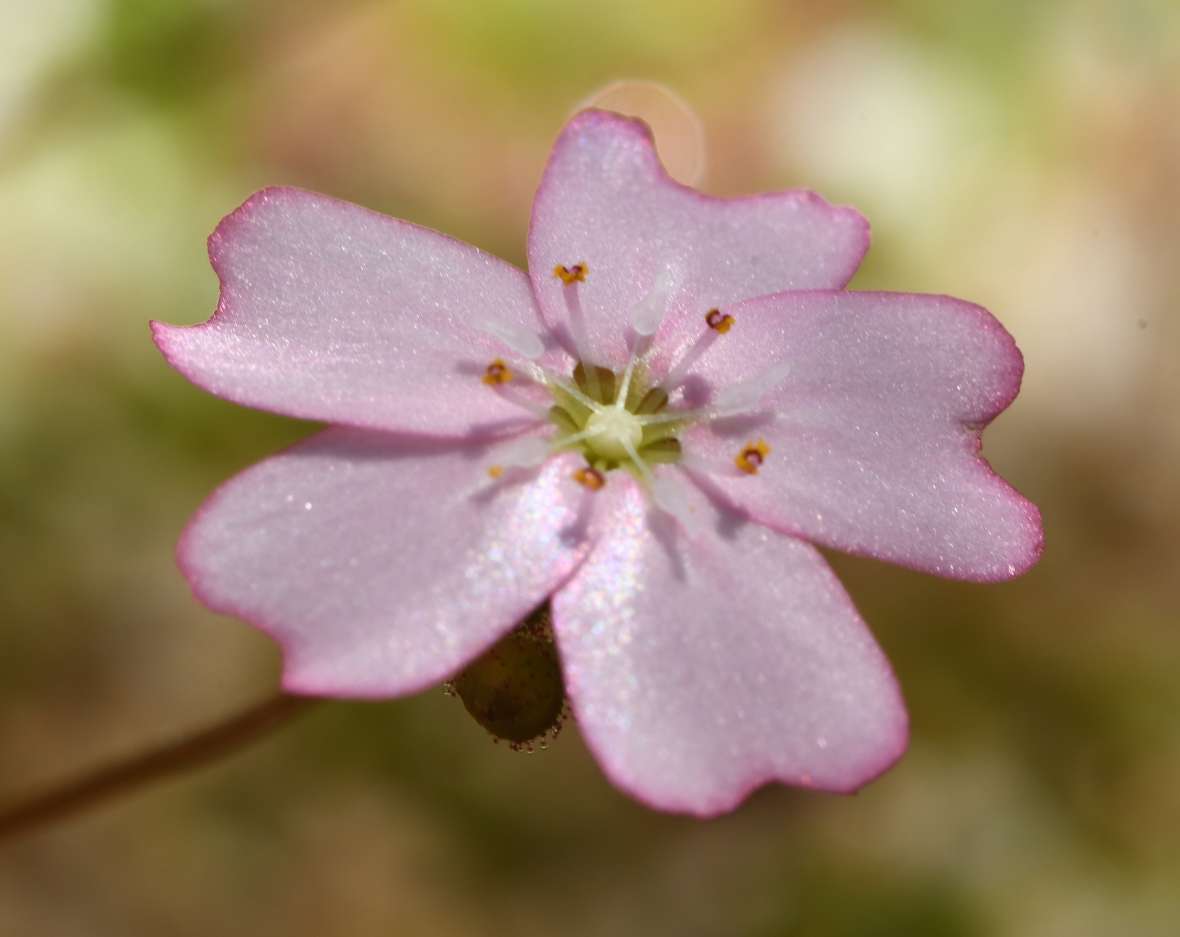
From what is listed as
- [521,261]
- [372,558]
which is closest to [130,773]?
[372,558]

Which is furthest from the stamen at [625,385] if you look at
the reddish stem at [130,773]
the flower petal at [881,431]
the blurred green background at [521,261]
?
the blurred green background at [521,261]

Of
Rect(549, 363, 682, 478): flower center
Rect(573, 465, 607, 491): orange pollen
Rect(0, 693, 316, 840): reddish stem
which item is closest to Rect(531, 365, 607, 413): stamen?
Rect(549, 363, 682, 478): flower center

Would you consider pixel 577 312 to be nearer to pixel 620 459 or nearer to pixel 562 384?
pixel 562 384

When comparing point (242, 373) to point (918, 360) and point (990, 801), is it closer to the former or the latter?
point (918, 360)

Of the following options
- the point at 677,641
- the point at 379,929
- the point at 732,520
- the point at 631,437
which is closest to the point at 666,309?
the point at 631,437

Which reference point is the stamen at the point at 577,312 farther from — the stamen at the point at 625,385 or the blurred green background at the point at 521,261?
the blurred green background at the point at 521,261

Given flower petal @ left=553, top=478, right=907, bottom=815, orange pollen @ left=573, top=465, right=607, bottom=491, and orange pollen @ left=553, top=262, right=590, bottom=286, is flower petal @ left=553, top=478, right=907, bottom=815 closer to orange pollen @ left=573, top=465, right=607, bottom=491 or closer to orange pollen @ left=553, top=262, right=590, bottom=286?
orange pollen @ left=573, top=465, right=607, bottom=491

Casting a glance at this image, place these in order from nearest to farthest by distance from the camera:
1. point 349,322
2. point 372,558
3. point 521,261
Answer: point 372,558
point 349,322
point 521,261
